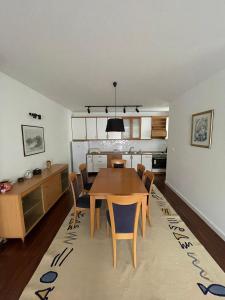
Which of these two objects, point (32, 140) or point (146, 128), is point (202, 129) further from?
point (32, 140)

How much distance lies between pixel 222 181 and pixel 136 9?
2460 mm

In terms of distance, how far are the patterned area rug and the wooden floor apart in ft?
0.39

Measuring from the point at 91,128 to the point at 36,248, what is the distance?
4.43 metres

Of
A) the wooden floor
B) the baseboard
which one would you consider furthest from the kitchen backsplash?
the wooden floor

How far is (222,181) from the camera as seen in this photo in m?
2.33

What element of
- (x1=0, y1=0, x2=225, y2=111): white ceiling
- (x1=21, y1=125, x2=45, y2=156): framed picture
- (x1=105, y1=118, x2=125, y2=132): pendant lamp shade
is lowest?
(x1=21, y1=125, x2=45, y2=156): framed picture

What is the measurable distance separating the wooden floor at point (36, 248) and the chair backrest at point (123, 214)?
1.12 m

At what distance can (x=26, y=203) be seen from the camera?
247 centimetres

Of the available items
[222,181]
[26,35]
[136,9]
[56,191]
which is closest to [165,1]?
[136,9]

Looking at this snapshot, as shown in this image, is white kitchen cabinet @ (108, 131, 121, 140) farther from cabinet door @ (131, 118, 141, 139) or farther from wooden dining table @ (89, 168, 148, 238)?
wooden dining table @ (89, 168, 148, 238)

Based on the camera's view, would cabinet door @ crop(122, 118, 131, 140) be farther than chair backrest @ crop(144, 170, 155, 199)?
Yes

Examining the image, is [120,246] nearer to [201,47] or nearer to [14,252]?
[14,252]

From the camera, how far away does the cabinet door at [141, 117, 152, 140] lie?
589 centimetres

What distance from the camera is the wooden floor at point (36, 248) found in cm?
166
